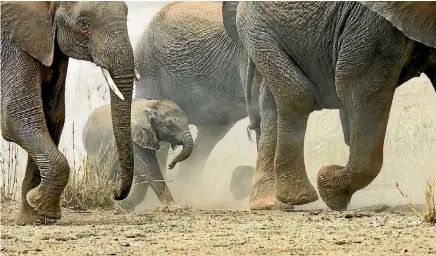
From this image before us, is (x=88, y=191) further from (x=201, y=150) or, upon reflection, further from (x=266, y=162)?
(x=201, y=150)

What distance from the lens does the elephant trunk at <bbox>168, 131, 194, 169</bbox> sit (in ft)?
31.1

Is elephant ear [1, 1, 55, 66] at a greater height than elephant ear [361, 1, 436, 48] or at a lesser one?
greater

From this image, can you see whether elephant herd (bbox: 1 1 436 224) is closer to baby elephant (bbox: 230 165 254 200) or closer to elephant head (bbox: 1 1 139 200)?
elephant head (bbox: 1 1 139 200)

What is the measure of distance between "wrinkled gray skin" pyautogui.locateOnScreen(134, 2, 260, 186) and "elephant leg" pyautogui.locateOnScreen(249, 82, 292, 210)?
2.35 meters

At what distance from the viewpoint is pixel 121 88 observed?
6.46 meters

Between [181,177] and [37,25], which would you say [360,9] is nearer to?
[37,25]

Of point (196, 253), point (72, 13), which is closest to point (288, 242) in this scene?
point (196, 253)

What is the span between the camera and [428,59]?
6.13 meters

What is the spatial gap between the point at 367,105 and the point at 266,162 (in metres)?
1.84

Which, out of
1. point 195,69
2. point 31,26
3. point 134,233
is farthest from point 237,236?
point 195,69

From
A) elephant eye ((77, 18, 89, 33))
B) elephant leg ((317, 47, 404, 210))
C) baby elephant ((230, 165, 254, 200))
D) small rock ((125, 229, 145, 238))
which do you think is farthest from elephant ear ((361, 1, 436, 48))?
baby elephant ((230, 165, 254, 200))

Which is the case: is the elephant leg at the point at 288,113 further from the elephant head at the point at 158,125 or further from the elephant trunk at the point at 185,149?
the elephant head at the point at 158,125

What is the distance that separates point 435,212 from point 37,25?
239 cm

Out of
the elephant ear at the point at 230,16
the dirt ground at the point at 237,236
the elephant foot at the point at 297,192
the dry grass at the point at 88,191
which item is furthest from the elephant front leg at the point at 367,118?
the elephant ear at the point at 230,16
